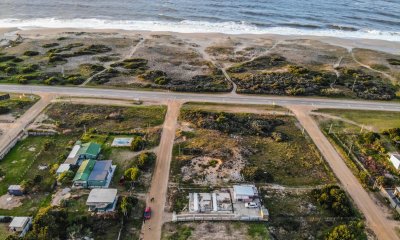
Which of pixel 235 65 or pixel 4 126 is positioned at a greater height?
pixel 235 65

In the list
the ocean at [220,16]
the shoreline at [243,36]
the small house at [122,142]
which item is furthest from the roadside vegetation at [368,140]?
the ocean at [220,16]

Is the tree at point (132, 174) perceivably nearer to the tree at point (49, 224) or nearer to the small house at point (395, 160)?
the tree at point (49, 224)

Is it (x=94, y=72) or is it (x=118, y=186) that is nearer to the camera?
(x=118, y=186)

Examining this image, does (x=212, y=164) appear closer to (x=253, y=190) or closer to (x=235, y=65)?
(x=253, y=190)

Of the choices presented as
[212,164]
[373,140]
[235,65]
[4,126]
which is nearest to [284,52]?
[235,65]

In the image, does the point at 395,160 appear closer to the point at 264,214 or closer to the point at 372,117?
the point at 372,117

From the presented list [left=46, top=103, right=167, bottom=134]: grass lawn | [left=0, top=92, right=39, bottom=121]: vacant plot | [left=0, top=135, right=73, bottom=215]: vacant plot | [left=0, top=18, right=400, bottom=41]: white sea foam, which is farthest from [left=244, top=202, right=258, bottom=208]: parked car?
[left=0, top=18, right=400, bottom=41]: white sea foam
